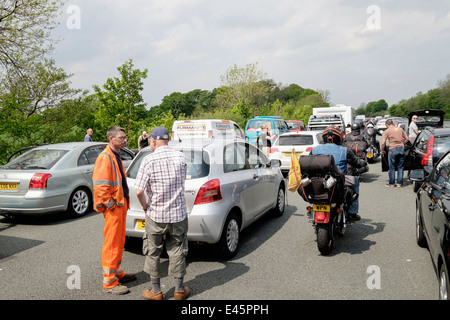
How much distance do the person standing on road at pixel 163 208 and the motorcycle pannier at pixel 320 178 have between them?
6.66 ft

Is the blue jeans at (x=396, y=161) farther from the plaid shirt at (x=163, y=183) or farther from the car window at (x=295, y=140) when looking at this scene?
the plaid shirt at (x=163, y=183)

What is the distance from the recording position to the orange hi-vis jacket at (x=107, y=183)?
4094 mm

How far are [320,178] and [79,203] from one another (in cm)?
538

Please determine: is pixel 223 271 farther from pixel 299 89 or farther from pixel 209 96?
pixel 299 89

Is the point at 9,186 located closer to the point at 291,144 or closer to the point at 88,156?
the point at 88,156

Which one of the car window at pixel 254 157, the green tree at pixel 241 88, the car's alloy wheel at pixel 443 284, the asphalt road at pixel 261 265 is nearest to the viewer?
the car's alloy wheel at pixel 443 284

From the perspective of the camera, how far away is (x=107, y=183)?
13.5ft

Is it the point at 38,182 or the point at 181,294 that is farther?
the point at 38,182

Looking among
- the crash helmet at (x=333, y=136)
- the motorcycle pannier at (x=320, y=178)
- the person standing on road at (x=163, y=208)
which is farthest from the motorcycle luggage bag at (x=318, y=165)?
the person standing on road at (x=163, y=208)

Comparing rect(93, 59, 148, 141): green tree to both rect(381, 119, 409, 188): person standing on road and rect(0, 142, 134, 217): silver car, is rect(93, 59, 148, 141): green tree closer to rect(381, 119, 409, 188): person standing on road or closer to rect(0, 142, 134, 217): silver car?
rect(0, 142, 134, 217): silver car

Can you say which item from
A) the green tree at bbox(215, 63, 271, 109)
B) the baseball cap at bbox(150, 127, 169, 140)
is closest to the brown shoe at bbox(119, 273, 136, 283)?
the baseball cap at bbox(150, 127, 169, 140)

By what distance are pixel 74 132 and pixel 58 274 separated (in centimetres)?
1124

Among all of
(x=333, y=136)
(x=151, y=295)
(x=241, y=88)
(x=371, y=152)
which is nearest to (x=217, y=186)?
(x=151, y=295)

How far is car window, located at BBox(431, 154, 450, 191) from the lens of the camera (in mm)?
3973
